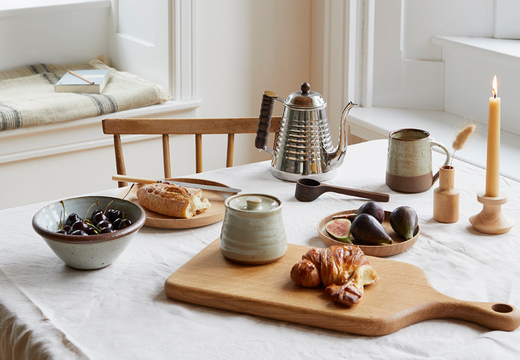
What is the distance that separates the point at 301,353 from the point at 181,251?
1.16 feet

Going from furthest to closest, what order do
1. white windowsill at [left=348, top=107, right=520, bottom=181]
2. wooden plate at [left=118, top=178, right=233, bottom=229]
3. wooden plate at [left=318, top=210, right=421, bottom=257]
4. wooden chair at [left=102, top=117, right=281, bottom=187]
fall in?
1. white windowsill at [left=348, top=107, right=520, bottom=181]
2. wooden chair at [left=102, top=117, right=281, bottom=187]
3. wooden plate at [left=118, top=178, right=233, bottom=229]
4. wooden plate at [left=318, top=210, right=421, bottom=257]

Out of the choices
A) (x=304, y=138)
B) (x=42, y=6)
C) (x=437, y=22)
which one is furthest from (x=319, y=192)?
(x=42, y=6)

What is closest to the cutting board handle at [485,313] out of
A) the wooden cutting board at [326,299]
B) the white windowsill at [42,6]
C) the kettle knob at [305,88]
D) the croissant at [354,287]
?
the wooden cutting board at [326,299]

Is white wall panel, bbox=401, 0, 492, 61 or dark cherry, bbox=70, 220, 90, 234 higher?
white wall panel, bbox=401, 0, 492, 61

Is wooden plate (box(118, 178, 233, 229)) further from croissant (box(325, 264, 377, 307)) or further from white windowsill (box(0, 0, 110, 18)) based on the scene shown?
white windowsill (box(0, 0, 110, 18))

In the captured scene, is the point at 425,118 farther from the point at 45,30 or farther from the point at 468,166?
the point at 45,30

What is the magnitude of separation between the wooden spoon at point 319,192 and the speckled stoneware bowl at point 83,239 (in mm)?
390

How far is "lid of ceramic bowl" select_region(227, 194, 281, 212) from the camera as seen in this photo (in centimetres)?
90

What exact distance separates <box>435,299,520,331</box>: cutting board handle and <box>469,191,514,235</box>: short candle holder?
0.29 m

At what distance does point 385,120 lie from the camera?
2166mm

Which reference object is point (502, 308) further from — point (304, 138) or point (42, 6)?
point (42, 6)

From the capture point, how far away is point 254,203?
90cm

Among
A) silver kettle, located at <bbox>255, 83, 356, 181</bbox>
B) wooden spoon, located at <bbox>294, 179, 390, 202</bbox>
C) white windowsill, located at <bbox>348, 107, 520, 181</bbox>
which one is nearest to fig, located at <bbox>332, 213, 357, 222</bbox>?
wooden spoon, located at <bbox>294, 179, 390, 202</bbox>

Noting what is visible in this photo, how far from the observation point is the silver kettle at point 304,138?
50.9 inches
